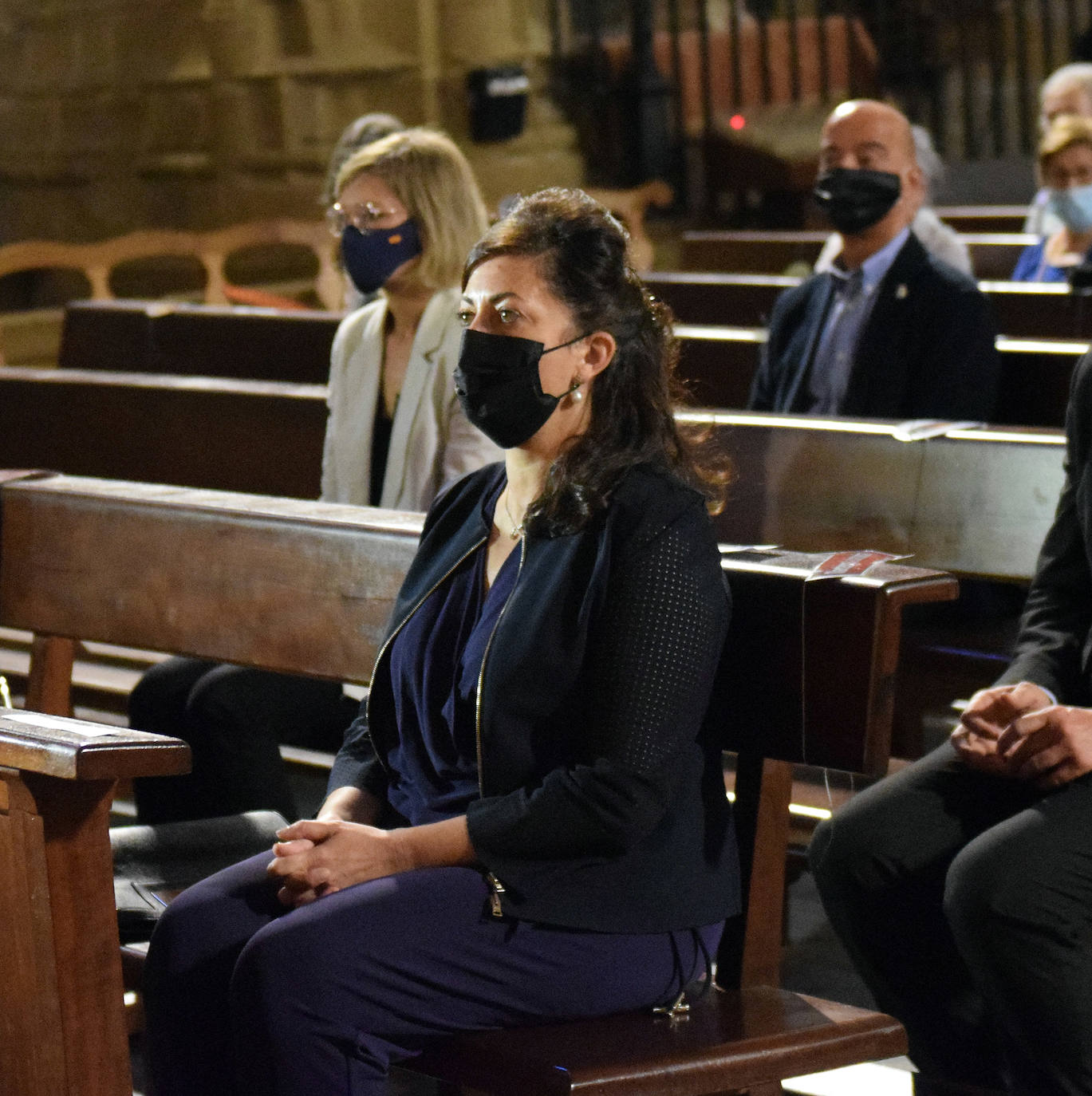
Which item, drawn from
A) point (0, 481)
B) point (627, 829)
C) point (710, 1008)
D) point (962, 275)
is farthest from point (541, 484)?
point (962, 275)

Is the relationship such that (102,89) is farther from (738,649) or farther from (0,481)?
(738,649)

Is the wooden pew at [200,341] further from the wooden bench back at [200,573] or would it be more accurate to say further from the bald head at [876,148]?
the wooden bench back at [200,573]

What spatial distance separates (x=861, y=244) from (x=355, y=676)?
82.6 inches

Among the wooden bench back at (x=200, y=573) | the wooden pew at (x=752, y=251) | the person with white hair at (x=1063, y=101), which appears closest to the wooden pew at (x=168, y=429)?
the wooden bench back at (x=200, y=573)

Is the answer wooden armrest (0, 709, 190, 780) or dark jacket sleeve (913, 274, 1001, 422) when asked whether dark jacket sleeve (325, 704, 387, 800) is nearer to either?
wooden armrest (0, 709, 190, 780)

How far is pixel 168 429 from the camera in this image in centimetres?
399

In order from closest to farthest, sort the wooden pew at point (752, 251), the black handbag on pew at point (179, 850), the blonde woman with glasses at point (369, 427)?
the black handbag on pew at point (179, 850)
the blonde woman with glasses at point (369, 427)
the wooden pew at point (752, 251)

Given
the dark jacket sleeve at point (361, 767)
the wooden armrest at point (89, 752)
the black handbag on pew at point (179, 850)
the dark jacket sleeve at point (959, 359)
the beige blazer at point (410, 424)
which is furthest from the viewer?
the dark jacket sleeve at point (959, 359)

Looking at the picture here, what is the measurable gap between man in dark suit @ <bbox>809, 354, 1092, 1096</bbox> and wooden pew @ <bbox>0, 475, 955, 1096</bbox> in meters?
0.20

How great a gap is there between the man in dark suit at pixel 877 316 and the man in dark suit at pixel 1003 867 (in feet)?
4.40

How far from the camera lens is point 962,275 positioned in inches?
148

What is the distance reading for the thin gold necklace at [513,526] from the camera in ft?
6.49

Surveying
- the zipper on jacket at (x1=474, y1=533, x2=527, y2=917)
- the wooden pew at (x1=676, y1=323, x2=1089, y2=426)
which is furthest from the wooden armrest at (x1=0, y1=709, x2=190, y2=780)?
the wooden pew at (x1=676, y1=323, x2=1089, y2=426)

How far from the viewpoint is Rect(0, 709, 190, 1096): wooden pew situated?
1.73m
